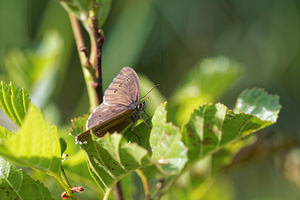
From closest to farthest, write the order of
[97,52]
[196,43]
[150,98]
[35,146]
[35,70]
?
[35,146] → [97,52] → [150,98] → [35,70] → [196,43]

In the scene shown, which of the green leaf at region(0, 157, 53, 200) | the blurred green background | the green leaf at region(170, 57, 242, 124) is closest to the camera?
the green leaf at region(0, 157, 53, 200)

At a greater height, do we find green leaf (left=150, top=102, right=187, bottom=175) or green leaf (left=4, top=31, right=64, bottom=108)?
green leaf (left=4, top=31, right=64, bottom=108)

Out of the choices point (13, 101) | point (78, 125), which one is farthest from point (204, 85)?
point (13, 101)

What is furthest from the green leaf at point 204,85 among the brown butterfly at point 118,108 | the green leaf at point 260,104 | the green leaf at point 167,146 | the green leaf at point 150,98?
the green leaf at point 167,146

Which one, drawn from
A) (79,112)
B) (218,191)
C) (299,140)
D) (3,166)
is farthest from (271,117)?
(79,112)

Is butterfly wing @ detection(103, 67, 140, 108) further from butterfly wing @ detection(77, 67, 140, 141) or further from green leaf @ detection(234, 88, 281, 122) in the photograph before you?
green leaf @ detection(234, 88, 281, 122)

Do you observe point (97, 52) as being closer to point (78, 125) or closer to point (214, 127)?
point (78, 125)

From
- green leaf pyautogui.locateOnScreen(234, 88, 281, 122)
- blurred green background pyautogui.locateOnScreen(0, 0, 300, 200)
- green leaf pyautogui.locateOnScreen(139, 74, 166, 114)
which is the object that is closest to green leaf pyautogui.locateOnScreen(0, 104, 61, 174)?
green leaf pyautogui.locateOnScreen(234, 88, 281, 122)
